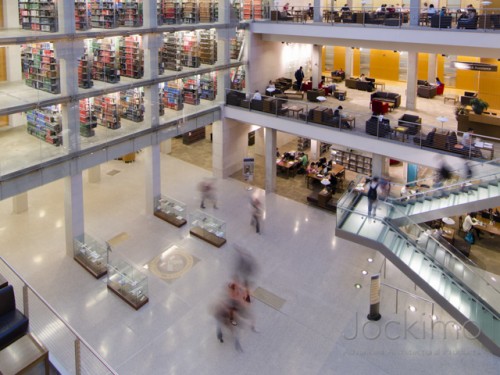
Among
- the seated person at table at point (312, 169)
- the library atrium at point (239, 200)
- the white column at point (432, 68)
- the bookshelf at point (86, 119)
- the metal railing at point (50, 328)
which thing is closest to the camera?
the metal railing at point (50, 328)

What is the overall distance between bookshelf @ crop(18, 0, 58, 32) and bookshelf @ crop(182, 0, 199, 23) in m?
4.43

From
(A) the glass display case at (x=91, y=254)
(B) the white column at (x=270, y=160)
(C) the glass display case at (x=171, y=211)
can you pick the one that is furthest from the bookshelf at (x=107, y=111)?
(B) the white column at (x=270, y=160)

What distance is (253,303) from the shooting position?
10.2 metres

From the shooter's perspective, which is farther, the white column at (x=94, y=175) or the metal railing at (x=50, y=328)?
the white column at (x=94, y=175)

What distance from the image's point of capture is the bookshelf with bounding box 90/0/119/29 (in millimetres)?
11984

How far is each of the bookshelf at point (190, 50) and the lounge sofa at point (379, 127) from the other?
19.6ft

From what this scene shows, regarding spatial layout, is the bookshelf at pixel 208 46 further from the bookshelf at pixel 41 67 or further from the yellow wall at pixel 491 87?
the yellow wall at pixel 491 87

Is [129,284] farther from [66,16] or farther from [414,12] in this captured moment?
[414,12]

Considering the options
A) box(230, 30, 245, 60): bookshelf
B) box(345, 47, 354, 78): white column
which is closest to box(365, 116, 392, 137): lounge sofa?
box(230, 30, 245, 60): bookshelf

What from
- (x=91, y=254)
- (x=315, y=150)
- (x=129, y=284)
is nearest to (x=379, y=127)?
(x=315, y=150)

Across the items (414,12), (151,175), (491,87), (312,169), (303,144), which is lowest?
(312,169)

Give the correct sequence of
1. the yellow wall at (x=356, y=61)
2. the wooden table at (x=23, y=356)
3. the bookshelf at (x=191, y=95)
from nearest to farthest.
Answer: the wooden table at (x=23, y=356)
the bookshelf at (x=191, y=95)
the yellow wall at (x=356, y=61)

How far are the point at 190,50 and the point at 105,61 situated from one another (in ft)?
10.6

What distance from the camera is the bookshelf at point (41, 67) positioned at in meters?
11.1
